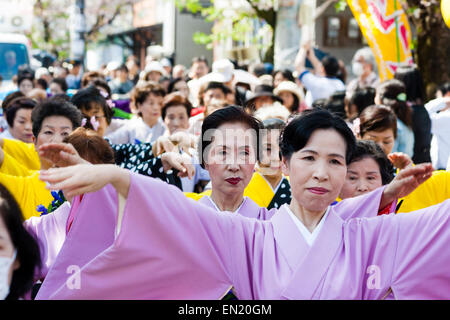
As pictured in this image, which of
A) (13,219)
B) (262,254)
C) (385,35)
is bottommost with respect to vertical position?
(262,254)

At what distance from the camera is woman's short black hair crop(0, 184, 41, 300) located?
2.11 metres

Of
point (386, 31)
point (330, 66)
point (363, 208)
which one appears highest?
point (386, 31)

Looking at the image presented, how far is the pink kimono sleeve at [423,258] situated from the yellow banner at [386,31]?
5115 mm

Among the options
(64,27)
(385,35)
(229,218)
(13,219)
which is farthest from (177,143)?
(64,27)

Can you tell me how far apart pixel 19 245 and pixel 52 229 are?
1.32 m

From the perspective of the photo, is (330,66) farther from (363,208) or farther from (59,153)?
(59,153)

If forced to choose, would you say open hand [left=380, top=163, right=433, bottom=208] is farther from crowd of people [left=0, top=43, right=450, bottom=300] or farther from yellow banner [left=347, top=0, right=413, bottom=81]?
yellow banner [left=347, top=0, right=413, bottom=81]

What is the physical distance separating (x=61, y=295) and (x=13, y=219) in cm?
64

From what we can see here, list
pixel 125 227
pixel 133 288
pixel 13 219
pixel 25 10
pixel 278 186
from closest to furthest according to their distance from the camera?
pixel 13 219, pixel 125 227, pixel 133 288, pixel 278 186, pixel 25 10

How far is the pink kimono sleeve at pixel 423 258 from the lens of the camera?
101 inches

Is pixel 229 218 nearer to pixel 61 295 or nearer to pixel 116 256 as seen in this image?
pixel 116 256

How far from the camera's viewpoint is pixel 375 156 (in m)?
3.89

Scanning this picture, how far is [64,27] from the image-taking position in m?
35.2

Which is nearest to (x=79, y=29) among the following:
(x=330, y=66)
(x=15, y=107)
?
(x=330, y=66)
